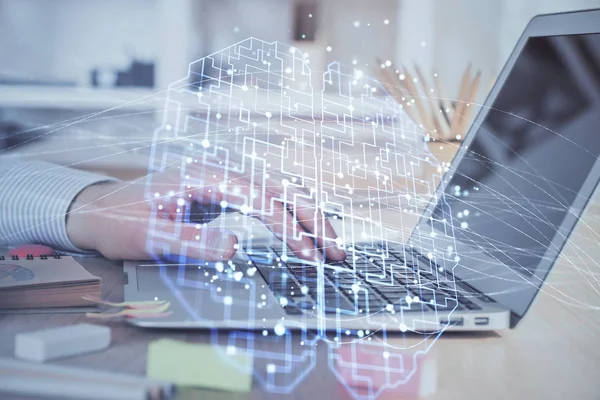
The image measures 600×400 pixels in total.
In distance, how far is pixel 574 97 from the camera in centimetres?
56

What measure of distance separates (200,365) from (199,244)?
21 cm

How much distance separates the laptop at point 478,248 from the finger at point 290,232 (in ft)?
0.05

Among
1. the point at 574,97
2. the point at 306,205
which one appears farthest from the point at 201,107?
the point at 574,97

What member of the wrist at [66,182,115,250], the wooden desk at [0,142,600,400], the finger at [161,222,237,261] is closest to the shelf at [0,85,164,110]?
the wrist at [66,182,115,250]

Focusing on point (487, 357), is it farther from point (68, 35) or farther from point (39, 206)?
point (68, 35)

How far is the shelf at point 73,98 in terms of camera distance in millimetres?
1299

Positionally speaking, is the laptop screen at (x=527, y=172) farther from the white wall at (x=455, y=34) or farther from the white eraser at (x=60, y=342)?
the white wall at (x=455, y=34)

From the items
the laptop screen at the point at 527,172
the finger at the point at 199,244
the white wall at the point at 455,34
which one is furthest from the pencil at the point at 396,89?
the white wall at the point at 455,34

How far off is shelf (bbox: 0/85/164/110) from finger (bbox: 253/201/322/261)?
784 millimetres

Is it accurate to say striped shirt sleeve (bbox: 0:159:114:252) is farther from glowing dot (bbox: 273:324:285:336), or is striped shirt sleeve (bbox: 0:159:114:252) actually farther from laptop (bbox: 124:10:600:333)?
glowing dot (bbox: 273:324:285:336)

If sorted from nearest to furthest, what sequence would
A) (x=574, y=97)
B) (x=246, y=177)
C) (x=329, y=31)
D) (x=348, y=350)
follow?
1. (x=348, y=350)
2. (x=574, y=97)
3. (x=246, y=177)
4. (x=329, y=31)

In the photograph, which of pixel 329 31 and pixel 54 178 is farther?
pixel 329 31

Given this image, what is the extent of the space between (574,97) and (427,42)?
1296 millimetres

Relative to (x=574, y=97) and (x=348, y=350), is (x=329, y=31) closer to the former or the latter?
(x=574, y=97)
